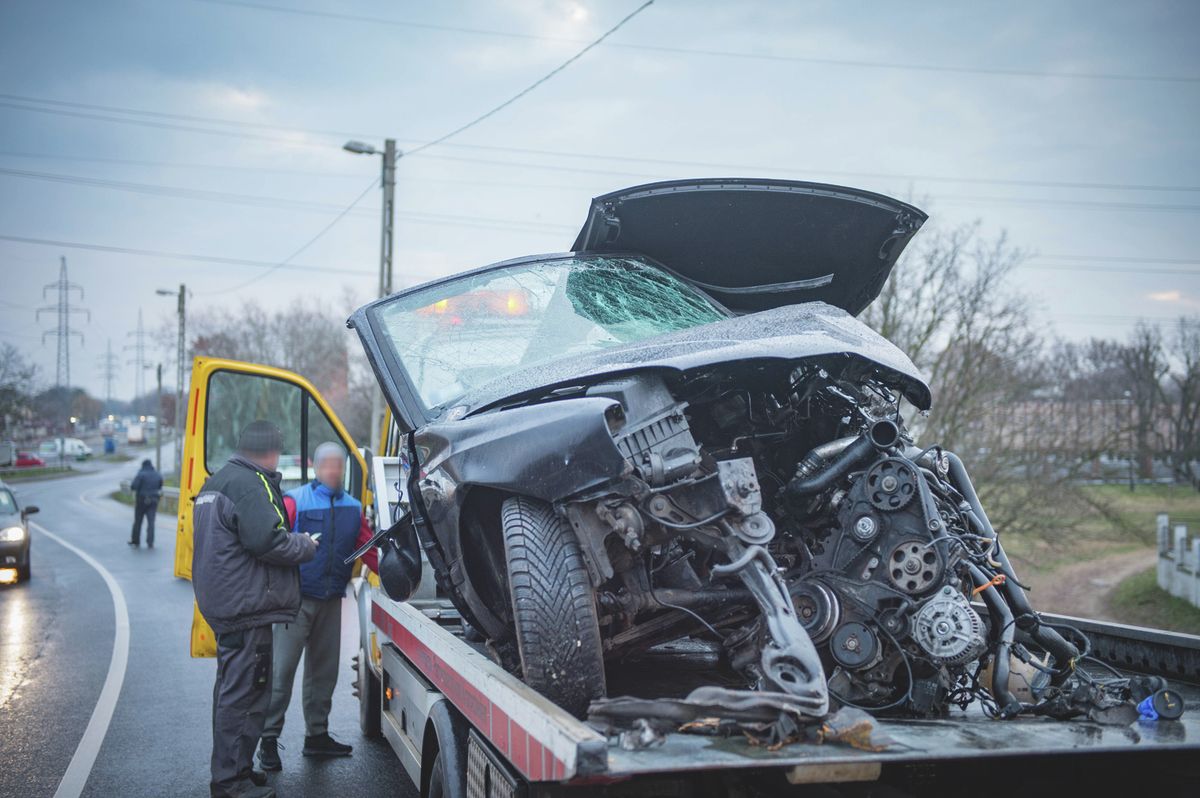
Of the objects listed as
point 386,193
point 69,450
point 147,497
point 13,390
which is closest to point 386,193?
point 386,193

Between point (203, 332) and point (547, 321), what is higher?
point (203, 332)

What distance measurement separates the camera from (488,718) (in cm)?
317

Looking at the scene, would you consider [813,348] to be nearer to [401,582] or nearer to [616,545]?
[616,545]

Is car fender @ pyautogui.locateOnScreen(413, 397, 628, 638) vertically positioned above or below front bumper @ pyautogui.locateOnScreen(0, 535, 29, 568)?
above

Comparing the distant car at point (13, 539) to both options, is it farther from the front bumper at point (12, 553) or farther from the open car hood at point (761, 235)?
the open car hood at point (761, 235)

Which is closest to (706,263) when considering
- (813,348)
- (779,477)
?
(779,477)

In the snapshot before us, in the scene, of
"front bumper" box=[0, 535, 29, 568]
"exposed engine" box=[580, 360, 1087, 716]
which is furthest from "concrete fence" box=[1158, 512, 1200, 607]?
"front bumper" box=[0, 535, 29, 568]

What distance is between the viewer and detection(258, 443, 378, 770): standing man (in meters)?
6.38

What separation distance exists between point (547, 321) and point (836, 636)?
205cm

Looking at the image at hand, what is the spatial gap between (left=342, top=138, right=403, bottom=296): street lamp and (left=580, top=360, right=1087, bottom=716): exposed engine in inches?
597

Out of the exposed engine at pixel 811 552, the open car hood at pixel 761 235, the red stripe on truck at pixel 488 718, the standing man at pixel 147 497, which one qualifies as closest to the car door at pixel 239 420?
the red stripe on truck at pixel 488 718

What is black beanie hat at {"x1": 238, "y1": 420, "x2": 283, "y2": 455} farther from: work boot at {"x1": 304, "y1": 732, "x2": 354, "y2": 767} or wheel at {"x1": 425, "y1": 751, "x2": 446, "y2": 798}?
wheel at {"x1": 425, "y1": 751, "x2": 446, "y2": 798}

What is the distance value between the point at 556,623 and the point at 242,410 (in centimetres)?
416

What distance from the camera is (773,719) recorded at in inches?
111
